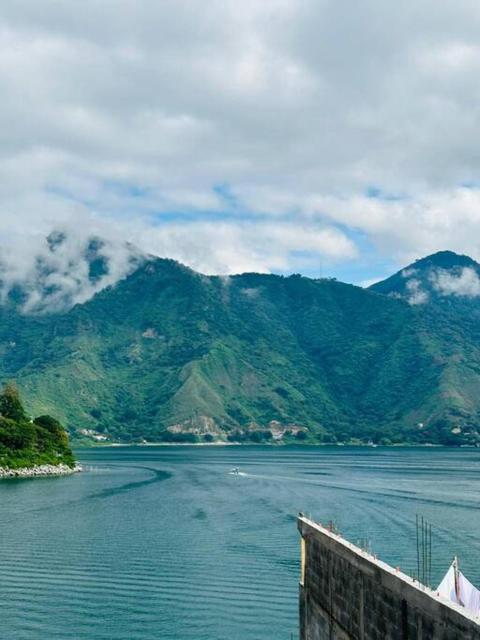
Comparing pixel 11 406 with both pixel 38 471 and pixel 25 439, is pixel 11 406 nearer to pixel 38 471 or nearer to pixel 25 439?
pixel 25 439

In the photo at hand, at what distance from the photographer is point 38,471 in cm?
17350

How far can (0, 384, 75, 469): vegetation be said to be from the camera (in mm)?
173750

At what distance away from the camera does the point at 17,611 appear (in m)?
58.3

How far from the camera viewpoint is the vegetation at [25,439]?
17375cm

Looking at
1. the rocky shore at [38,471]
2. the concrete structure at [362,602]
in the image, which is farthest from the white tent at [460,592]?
the rocky shore at [38,471]

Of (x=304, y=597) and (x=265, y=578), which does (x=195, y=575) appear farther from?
(x=304, y=597)

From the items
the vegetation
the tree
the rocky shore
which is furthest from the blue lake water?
the tree

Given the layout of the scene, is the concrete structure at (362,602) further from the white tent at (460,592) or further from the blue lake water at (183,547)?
the blue lake water at (183,547)

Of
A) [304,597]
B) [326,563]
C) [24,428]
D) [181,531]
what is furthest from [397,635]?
[24,428]

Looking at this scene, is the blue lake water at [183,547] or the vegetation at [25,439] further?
the vegetation at [25,439]

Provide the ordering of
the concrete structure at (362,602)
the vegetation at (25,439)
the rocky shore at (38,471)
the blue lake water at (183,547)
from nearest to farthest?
the concrete structure at (362,602) → the blue lake water at (183,547) → the rocky shore at (38,471) → the vegetation at (25,439)

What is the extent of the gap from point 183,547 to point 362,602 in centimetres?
5768

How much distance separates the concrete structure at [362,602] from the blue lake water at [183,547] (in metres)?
17.1

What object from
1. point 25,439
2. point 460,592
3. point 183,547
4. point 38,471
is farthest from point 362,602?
point 25,439
